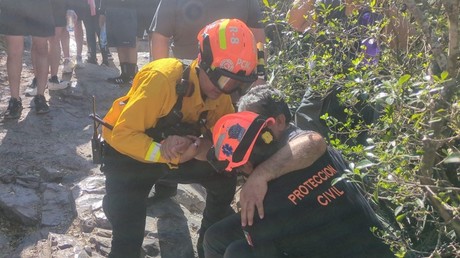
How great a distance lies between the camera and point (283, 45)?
13.7 ft

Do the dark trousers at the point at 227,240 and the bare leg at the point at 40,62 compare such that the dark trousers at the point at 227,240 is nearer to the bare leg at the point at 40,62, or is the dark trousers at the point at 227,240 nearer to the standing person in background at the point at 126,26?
the bare leg at the point at 40,62

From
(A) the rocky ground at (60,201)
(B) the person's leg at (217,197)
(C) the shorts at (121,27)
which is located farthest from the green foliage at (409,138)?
(C) the shorts at (121,27)

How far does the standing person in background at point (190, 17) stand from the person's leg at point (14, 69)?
1.99m

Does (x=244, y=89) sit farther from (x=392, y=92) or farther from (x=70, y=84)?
(x=70, y=84)

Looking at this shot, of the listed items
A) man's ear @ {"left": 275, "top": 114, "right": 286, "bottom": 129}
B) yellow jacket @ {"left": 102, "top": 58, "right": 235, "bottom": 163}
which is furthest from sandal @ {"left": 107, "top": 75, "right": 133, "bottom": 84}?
man's ear @ {"left": 275, "top": 114, "right": 286, "bottom": 129}

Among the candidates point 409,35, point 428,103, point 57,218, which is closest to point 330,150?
point 409,35

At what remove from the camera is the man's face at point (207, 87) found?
10.9ft

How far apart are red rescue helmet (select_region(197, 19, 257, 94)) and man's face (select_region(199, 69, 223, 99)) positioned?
0.18 feet

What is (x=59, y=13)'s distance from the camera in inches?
293

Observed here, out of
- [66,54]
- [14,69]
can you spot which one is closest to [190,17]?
[14,69]

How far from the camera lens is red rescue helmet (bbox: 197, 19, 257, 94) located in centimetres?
320

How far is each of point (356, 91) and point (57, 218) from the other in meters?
2.80

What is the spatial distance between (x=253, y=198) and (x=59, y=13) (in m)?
5.48

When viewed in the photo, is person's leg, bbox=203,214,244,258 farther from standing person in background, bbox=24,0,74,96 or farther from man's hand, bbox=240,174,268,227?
standing person in background, bbox=24,0,74,96
